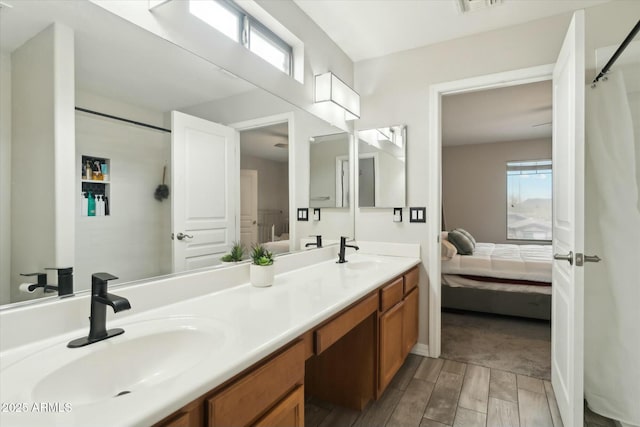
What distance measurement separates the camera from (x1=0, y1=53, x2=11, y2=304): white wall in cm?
87

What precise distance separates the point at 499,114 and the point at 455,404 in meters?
3.91

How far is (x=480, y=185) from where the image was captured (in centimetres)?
636

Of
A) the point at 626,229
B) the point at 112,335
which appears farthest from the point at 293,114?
the point at 626,229

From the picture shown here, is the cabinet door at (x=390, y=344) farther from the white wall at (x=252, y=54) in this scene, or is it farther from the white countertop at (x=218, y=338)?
the white wall at (x=252, y=54)

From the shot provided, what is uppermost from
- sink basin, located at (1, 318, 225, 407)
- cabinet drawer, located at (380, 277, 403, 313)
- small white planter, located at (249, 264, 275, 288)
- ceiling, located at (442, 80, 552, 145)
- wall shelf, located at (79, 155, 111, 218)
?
ceiling, located at (442, 80, 552, 145)

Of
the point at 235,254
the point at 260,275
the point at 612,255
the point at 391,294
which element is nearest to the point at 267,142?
the point at 235,254

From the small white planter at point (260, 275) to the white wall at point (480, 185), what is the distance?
5.75 metres

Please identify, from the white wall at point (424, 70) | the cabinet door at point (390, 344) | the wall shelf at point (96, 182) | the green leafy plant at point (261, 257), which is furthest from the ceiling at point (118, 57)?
the white wall at point (424, 70)

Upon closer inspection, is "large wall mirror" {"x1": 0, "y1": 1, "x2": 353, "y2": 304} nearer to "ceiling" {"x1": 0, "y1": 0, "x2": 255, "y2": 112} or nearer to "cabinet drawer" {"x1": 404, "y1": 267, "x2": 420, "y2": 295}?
"ceiling" {"x1": 0, "y1": 0, "x2": 255, "y2": 112}

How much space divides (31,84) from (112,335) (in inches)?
30.0

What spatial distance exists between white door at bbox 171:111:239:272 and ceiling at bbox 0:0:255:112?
0.39 ft

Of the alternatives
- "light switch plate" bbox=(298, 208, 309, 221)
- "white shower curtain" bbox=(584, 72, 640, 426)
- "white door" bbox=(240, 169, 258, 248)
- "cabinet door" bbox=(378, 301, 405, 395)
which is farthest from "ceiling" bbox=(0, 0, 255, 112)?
"white shower curtain" bbox=(584, 72, 640, 426)

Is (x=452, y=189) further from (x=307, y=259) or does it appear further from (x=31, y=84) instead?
(x=31, y=84)

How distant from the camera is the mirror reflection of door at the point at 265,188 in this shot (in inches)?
68.6
